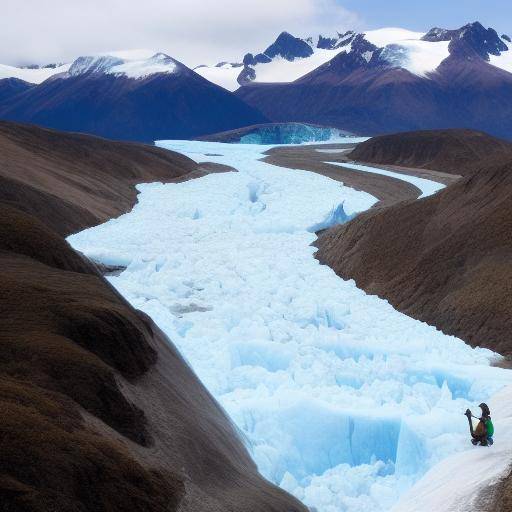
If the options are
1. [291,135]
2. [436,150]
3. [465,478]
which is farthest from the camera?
[291,135]

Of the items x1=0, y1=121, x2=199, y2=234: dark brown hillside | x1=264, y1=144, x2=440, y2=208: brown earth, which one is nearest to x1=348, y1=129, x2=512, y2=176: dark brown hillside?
x1=264, y1=144, x2=440, y2=208: brown earth

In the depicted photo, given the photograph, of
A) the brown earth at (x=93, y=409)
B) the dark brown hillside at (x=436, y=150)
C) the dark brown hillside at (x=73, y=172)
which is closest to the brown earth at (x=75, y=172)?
the dark brown hillside at (x=73, y=172)

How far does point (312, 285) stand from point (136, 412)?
60.9 ft

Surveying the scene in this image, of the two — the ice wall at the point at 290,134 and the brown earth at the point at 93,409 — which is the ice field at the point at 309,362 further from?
the ice wall at the point at 290,134

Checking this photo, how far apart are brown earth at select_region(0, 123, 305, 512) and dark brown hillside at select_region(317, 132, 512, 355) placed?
9.70 m

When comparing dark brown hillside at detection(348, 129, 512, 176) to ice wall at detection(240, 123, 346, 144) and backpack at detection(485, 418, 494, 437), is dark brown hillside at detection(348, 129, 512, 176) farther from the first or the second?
backpack at detection(485, 418, 494, 437)

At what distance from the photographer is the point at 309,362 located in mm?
19438

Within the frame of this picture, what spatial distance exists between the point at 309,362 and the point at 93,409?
9.94 metres

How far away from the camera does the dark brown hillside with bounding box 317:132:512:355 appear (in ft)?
71.4

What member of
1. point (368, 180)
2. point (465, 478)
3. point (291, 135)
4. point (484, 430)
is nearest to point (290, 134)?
point (291, 135)

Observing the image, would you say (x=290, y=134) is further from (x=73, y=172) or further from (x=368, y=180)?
(x=73, y=172)

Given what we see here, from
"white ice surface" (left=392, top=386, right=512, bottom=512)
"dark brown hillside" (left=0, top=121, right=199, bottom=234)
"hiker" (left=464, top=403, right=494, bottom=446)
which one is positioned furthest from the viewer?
"dark brown hillside" (left=0, top=121, right=199, bottom=234)

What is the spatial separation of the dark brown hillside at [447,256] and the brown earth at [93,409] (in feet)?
31.8

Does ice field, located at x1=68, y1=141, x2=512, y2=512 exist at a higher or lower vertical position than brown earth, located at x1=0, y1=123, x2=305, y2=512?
lower
